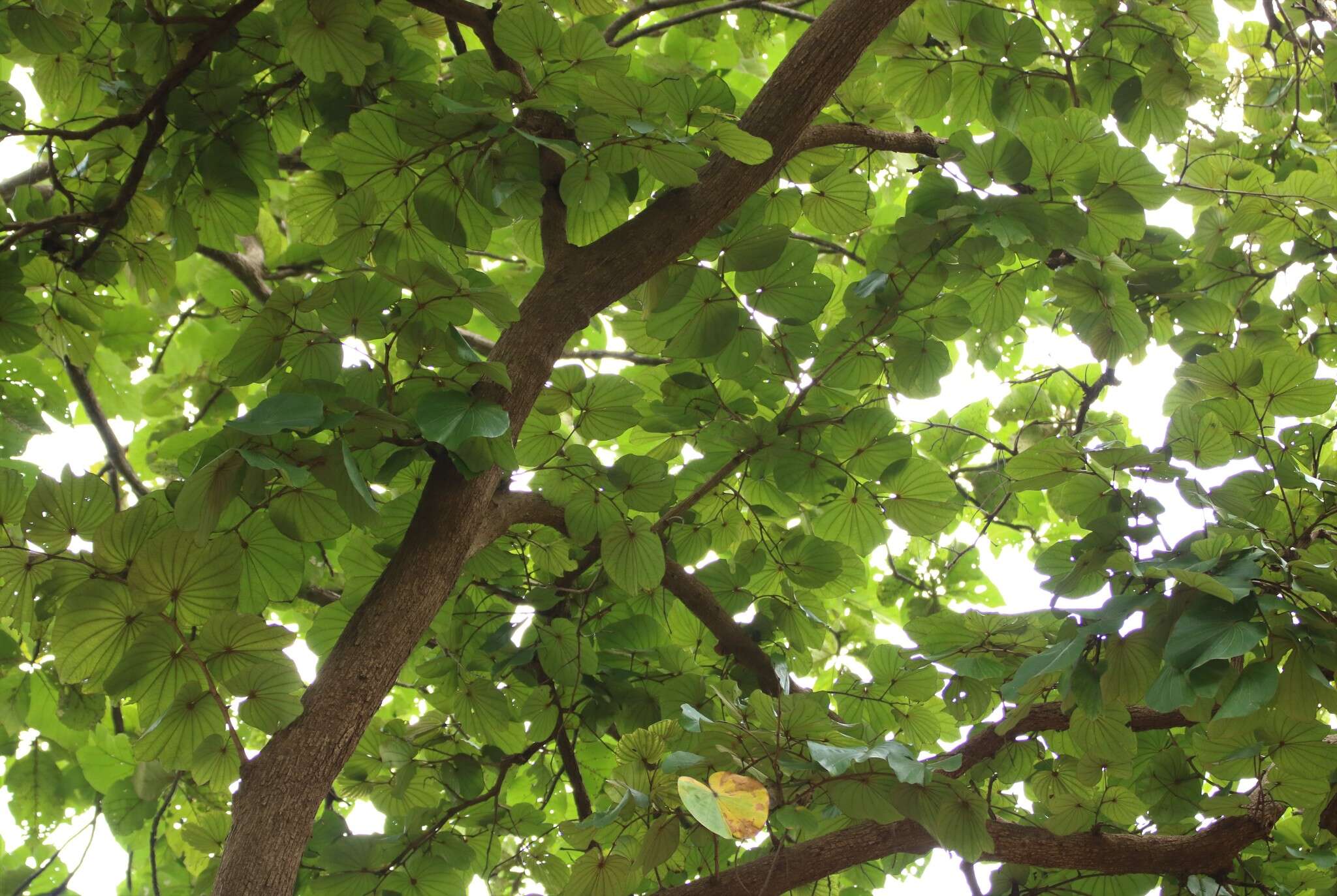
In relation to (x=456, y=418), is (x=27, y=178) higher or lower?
higher

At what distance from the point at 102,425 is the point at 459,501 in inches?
56.7

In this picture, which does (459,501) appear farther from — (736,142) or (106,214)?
(106,214)

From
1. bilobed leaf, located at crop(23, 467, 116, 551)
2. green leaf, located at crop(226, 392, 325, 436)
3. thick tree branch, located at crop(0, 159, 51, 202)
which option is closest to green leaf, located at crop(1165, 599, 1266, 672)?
green leaf, located at crop(226, 392, 325, 436)

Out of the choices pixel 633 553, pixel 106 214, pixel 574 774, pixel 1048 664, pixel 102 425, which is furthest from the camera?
pixel 102 425

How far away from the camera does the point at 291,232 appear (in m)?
3.06

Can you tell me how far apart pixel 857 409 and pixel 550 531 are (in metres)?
0.63

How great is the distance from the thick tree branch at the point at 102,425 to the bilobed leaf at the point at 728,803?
1.67 m

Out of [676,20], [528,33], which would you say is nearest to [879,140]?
[528,33]

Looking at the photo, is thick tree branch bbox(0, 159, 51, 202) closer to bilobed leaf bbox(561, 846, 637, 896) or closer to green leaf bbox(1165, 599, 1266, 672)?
bilobed leaf bbox(561, 846, 637, 896)

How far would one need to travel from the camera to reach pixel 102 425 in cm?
231

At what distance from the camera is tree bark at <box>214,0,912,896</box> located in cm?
107

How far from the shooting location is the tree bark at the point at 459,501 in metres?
1.07

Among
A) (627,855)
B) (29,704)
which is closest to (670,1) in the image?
(627,855)

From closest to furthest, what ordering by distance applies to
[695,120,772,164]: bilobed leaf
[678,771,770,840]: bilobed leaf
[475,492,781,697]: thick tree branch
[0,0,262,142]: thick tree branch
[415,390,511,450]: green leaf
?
[678,771,770,840]: bilobed leaf
[415,390,511,450]: green leaf
[695,120,772,164]: bilobed leaf
[0,0,262,142]: thick tree branch
[475,492,781,697]: thick tree branch
